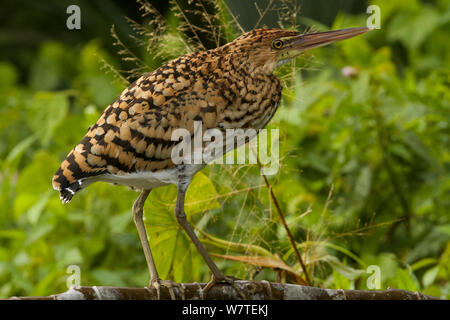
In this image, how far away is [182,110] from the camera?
1.87 metres

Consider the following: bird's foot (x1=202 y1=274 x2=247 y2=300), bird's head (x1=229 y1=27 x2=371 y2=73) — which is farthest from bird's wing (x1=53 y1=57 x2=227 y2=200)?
bird's foot (x1=202 y1=274 x2=247 y2=300)

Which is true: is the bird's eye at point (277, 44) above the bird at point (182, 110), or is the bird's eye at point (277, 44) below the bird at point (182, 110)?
above

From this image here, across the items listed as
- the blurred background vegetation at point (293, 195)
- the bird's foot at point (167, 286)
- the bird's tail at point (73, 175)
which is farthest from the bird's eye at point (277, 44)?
the bird's foot at point (167, 286)

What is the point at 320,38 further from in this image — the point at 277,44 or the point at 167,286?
the point at 167,286

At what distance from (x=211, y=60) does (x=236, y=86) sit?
0.38ft

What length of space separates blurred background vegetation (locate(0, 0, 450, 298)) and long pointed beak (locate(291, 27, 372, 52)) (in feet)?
1.25

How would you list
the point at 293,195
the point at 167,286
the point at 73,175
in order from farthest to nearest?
the point at 293,195
the point at 167,286
the point at 73,175

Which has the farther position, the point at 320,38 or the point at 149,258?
the point at 149,258

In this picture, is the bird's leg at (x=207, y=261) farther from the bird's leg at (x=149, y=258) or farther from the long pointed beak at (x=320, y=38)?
the long pointed beak at (x=320, y=38)

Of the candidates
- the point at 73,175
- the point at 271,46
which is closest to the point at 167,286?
the point at 73,175

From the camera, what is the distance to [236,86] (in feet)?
6.18

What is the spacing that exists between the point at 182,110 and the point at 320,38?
1.33 feet

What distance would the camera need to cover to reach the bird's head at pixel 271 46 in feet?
6.02
